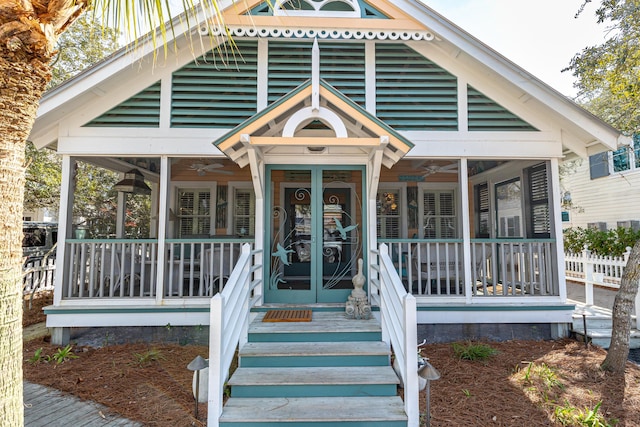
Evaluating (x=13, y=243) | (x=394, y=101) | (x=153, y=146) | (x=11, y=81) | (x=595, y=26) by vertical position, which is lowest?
(x=13, y=243)

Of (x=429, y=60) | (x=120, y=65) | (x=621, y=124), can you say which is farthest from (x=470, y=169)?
(x=120, y=65)

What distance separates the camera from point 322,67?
535 cm

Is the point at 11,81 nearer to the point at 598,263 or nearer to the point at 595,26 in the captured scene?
the point at 595,26

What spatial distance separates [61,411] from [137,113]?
3982mm

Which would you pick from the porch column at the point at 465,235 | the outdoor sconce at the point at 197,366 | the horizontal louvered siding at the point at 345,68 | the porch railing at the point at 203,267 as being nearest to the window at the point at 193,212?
the porch railing at the point at 203,267

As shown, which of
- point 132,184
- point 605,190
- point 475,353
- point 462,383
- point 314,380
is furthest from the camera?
point 605,190

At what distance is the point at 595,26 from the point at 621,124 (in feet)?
7.09

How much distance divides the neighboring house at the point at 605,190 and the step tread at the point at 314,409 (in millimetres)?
10705

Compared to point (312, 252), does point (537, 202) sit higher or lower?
higher

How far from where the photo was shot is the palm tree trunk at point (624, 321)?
4.02 m

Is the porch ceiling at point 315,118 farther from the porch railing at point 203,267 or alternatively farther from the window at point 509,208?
the window at point 509,208

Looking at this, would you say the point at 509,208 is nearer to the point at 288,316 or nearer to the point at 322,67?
the point at 322,67

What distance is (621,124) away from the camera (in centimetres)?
694

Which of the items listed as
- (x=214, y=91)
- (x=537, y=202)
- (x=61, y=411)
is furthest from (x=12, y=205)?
(x=537, y=202)
